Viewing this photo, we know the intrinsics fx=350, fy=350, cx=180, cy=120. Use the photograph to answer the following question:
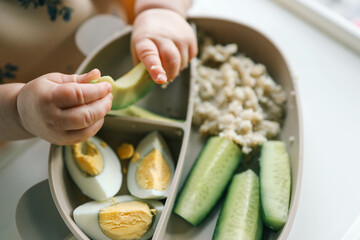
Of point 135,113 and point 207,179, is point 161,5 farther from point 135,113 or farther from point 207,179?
point 207,179

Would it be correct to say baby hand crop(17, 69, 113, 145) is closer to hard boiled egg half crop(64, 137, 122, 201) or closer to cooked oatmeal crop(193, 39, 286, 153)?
hard boiled egg half crop(64, 137, 122, 201)

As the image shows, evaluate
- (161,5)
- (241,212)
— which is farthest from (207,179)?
(161,5)

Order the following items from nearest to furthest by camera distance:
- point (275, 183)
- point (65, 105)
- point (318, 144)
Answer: point (65, 105), point (275, 183), point (318, 144)

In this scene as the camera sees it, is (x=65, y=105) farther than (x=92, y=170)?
No

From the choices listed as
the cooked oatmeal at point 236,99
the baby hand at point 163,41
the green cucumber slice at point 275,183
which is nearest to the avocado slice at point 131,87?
the baby hand at point 163,41

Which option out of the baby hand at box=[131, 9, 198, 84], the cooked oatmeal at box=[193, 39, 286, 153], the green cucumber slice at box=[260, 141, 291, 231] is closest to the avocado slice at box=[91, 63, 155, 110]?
the baby hand at box=[131, 9, 198, 84]

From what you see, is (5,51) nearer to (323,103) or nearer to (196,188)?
(196,188)

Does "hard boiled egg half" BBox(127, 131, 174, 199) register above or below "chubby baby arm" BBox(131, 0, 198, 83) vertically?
below
